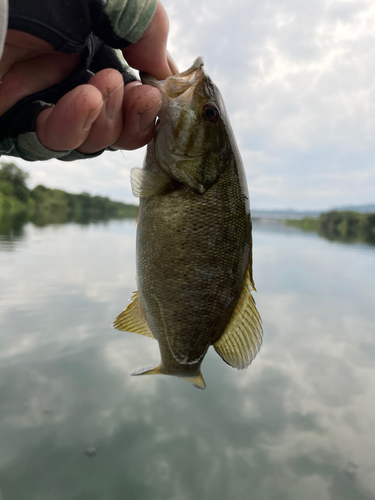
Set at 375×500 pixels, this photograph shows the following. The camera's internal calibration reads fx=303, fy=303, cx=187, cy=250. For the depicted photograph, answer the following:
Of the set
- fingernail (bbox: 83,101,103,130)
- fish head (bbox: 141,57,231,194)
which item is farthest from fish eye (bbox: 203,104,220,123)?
fingernail (bbox: 83,101,103,130)

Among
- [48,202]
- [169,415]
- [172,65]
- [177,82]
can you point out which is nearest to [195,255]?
[177,82]

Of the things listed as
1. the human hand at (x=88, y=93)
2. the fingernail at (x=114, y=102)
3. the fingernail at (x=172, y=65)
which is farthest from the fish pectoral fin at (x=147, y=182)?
the fingernail at (x=172, y=65)

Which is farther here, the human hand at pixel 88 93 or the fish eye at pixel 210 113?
the fish eye at pixel 210 113

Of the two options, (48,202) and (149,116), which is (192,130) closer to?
(149,116)

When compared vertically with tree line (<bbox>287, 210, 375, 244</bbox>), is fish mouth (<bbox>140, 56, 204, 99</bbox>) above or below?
above

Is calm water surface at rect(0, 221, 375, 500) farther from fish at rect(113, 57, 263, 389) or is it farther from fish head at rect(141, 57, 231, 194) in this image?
fish head at rect(141, 57, 231, 194)

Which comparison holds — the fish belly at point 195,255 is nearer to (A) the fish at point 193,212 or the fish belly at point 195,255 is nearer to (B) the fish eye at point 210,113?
(A) the fish at point 193,212

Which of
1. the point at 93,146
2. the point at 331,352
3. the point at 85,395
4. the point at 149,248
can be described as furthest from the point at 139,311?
the point at 331,352
